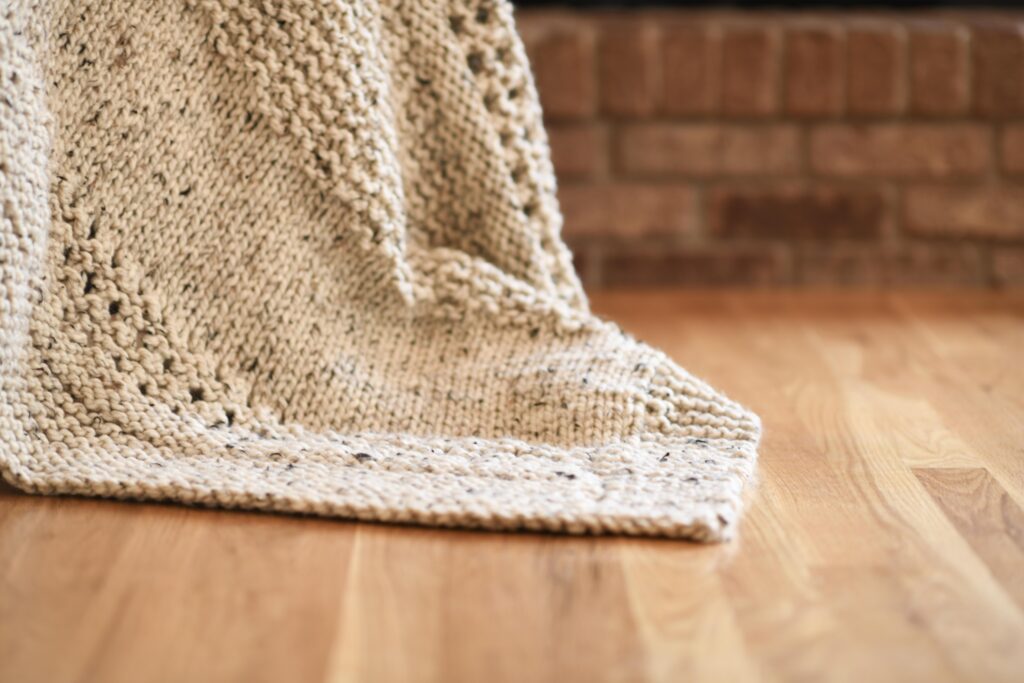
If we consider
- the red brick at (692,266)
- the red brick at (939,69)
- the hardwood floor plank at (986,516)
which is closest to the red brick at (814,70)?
the red brick at (939,69)

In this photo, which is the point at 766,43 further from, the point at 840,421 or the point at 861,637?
the point at 861,637

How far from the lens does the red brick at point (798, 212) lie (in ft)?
5.72

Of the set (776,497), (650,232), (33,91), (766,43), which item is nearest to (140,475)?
(33,91)

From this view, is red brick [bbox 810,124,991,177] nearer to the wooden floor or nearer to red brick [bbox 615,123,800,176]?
red brick [bbox 615,123,800,176]

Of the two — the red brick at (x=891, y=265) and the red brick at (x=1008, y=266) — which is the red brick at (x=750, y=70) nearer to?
the red brick at (x=891, y=265)

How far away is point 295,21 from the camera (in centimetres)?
109

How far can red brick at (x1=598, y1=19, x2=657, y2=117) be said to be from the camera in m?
1.68

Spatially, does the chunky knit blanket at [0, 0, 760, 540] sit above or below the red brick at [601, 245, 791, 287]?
above

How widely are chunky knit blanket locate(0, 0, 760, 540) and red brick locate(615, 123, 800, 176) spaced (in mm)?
520

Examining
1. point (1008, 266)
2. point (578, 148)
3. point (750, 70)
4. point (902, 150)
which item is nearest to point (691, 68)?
point (750, 70)

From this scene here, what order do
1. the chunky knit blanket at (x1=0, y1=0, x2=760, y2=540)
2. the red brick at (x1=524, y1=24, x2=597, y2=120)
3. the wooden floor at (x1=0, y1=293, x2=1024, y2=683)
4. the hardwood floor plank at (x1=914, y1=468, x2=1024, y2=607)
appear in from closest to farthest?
the wooden floor at (x1=0, y1=293, x2=1024, y2=683) → the hardwood floor plank at (x1=914, y1=468, x2=1024, y2=607) → the chunky knit blanket at (x1=0, y1=0, x2=760, y2=540) → the red brick at (x1=524, y1=24, x2=597, y2=120)

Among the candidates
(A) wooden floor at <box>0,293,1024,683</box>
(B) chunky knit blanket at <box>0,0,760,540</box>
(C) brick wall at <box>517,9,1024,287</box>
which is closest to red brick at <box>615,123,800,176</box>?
(C) brick wall at <box>517,9,1024,287</box>

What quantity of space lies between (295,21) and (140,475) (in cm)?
42

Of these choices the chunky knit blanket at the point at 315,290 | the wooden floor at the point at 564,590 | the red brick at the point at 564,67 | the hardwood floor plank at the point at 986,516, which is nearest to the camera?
the wooden floor at the point at 564,590
